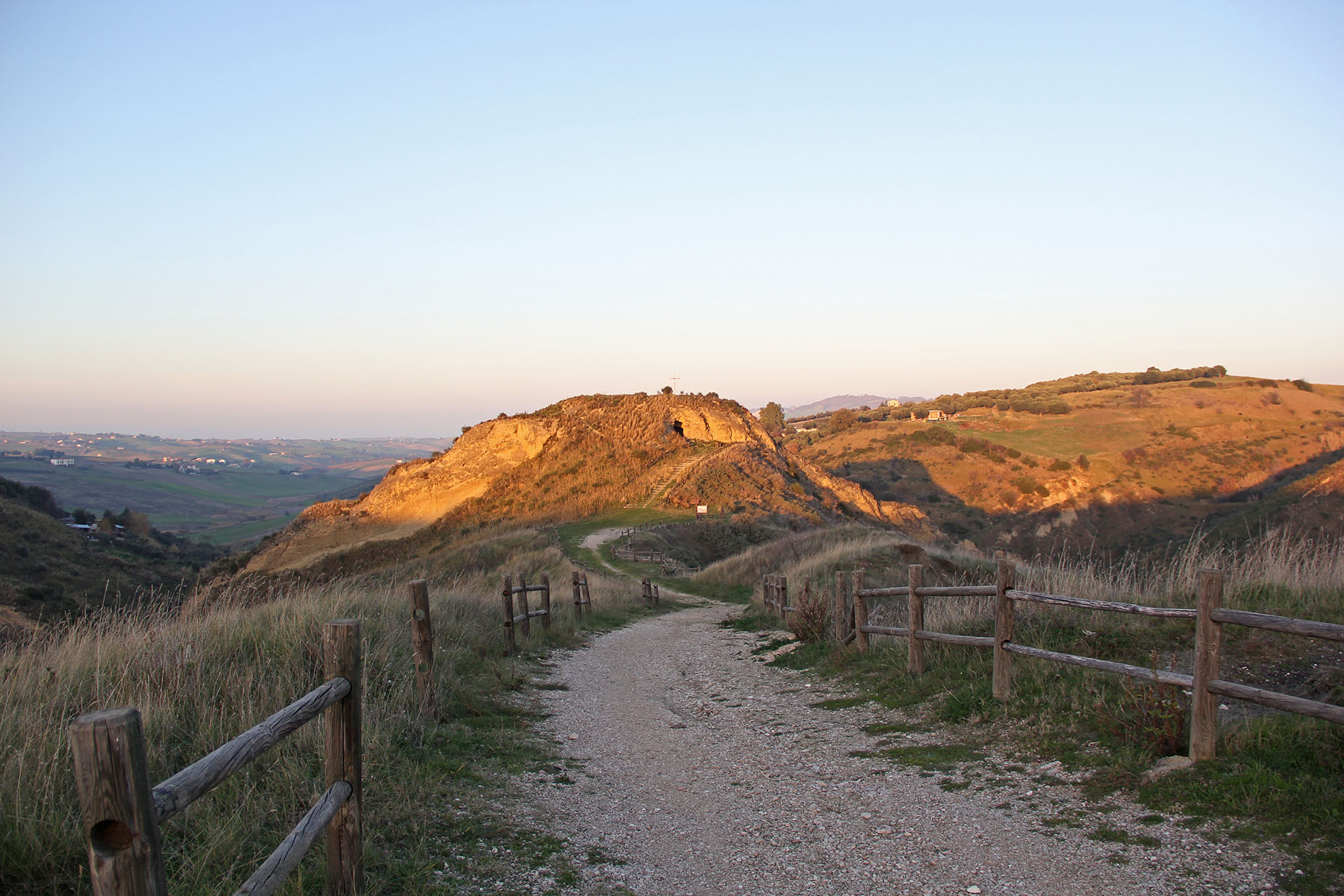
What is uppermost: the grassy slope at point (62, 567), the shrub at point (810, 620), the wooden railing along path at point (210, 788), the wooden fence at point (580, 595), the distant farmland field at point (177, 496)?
the wooden railing along path at point (210, 788)

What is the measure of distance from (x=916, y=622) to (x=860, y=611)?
170 cm

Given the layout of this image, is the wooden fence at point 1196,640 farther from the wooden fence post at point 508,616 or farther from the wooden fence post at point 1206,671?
the wooden fence post at point 508,616

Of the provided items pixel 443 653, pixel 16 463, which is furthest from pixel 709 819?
pixel 16 463

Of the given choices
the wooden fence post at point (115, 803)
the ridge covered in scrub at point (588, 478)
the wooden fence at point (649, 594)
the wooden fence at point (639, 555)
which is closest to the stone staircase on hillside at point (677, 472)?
the ridge covered in scrub at point (588, 478)

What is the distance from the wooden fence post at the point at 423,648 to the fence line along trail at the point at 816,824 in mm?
1412

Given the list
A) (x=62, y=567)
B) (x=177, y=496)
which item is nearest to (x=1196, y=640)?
(x=62, y=567)

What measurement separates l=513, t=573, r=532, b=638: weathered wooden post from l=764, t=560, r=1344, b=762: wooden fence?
20.9ft

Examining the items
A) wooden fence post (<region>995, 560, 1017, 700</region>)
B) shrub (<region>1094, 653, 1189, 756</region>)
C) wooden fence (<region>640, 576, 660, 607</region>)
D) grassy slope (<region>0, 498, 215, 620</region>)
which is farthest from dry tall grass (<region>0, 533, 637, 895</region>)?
grassy slope (<region>0, 498, 215, 620</region>)

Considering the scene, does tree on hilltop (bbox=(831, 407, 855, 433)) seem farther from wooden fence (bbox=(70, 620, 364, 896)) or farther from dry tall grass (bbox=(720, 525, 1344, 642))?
wooden fence (bbox=(70, 620, 364, 896))

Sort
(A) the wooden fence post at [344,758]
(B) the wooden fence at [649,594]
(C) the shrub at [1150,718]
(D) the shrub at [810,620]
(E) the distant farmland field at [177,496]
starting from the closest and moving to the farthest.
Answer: (A) the wooden fence post at [344,758]
(C) the shrub at [1150,718]
(D) the shrub at [810,620]
(B) the wooden fence at [649,594]
(E) the distant farmland field at [177,496]

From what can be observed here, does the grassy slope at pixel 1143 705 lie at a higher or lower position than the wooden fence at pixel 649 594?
higher

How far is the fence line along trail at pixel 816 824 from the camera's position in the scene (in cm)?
473

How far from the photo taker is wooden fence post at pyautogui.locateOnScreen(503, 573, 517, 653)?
12900mm

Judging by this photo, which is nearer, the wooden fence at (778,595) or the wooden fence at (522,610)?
the wooden fence at (522,610)
